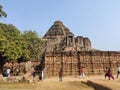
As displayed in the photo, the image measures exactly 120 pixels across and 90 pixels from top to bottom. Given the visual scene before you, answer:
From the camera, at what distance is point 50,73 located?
3703 centimetres

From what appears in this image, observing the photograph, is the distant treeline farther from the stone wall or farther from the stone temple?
the stone wall

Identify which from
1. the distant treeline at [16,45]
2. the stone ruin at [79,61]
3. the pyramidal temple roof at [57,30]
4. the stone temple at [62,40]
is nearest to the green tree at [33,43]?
the distant treeline at [16,45]

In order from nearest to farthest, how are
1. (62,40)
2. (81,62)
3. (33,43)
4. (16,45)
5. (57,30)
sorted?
(81,62) < (16,45) < (62,40) < (33,43) < (57,30)

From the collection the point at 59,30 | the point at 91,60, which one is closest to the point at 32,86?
the point at 91,60

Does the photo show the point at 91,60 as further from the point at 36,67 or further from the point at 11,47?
the point at 11,47

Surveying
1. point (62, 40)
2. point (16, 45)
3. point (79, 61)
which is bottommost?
point (79, 61)

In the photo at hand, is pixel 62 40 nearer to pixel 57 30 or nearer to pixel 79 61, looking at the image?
pixel 57 30

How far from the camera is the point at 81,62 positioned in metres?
37.8

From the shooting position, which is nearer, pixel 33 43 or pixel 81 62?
pixel 81 62

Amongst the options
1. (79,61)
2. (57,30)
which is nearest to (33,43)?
(57,30)

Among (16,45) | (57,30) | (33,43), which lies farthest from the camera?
(57,30)

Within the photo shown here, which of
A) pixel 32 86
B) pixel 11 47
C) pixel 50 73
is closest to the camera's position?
pixel 32 86

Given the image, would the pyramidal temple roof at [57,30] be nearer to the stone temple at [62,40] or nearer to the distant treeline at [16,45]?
the stone temple at [62,40]

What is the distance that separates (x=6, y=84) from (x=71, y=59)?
50.2 feet
